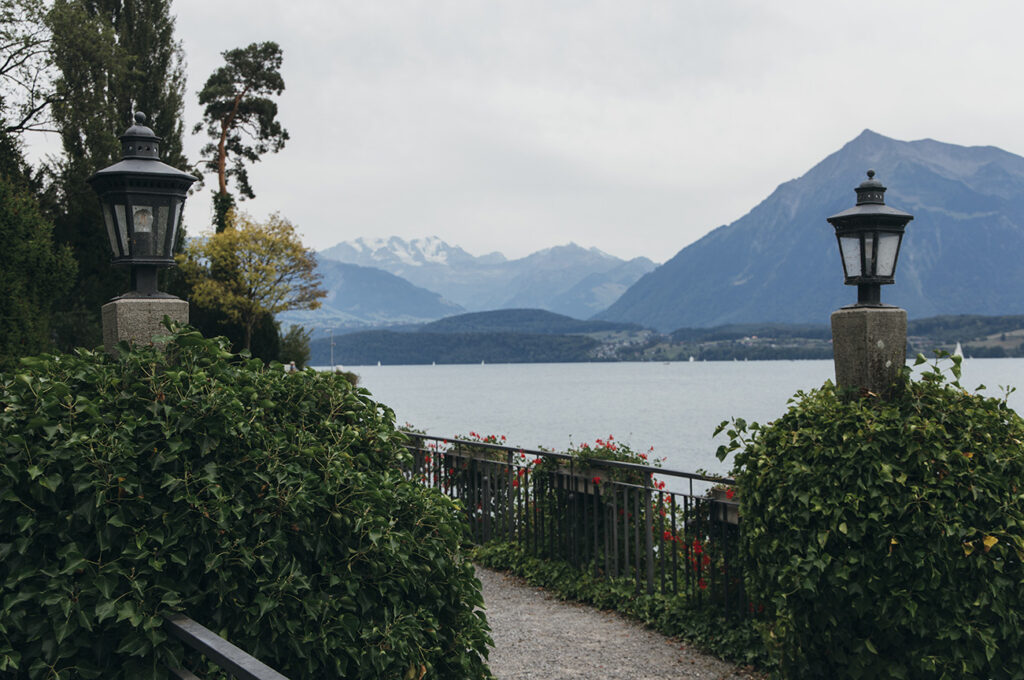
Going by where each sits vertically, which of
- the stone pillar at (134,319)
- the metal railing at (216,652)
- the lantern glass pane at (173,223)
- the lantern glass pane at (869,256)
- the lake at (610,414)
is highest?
the lantern glass pane at (173,223)

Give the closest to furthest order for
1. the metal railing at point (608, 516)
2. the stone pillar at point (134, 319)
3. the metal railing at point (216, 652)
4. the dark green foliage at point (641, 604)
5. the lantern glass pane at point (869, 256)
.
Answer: the metal railing at point (216, 652) → the stone pillar at point (134, 319) → the dark green foliage at point (641, 604) → the lantern glass pane at point (869, 256) → the metal railing at point (608, 516)

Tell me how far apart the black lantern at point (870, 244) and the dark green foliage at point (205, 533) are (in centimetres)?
389

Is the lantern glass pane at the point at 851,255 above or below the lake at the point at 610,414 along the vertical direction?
above

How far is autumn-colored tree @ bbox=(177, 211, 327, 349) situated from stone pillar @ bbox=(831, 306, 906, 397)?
38.5 meters

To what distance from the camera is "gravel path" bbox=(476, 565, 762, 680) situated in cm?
561

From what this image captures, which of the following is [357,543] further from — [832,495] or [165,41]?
[165,41]

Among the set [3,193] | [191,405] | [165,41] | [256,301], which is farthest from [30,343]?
[256,301]

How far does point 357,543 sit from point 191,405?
2.86 feet

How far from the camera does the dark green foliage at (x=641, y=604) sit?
5781 millimetres

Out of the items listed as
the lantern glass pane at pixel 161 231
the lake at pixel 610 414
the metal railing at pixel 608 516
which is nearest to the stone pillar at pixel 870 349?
the metal railing at pixel 608 516

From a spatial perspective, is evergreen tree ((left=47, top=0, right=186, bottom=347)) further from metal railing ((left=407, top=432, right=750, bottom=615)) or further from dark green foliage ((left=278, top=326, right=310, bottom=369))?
metal railing ((left=407, top=432, right=750, bottom=615))

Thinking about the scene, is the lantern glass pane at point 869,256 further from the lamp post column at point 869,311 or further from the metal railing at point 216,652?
the metal railing at point 216,652

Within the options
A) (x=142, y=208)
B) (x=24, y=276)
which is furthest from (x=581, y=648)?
(x=24, y=276)

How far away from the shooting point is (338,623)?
3.21 metres
